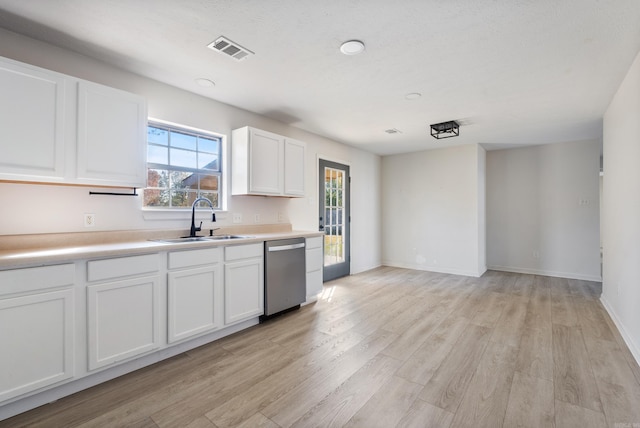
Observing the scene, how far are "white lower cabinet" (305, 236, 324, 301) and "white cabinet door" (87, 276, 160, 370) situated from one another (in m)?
1.78

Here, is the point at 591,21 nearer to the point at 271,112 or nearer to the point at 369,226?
the point at 271,112

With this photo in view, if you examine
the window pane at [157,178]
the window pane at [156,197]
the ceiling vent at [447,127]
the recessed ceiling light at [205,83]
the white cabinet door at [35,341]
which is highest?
the recessed ceiling light at [205,83]

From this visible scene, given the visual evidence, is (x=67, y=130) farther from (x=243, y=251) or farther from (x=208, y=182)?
(x=243, y=251)

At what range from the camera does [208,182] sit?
336 centimetres

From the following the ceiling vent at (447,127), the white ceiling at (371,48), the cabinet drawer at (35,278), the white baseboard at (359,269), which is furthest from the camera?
the white baseboard at (359,269)

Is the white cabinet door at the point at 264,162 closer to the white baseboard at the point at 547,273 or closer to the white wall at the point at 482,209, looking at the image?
Result: the white wall at the point at 482,209

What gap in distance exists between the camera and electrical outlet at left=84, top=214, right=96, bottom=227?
239 cm

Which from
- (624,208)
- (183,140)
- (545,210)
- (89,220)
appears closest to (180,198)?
(183,140)

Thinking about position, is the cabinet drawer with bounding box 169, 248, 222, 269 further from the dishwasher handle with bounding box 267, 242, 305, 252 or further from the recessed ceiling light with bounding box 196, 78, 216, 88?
the recessed ceiling light with bounding box 196, 78, 216, 88

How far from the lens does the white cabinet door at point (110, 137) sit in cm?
216

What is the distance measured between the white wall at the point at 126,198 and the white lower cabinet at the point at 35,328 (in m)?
0.67

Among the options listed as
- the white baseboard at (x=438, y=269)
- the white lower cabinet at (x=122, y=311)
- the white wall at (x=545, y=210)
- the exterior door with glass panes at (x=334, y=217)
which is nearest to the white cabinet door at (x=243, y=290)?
the white lower cabinet at (x=122, y=311)

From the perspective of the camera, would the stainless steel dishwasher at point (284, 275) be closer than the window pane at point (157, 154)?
No

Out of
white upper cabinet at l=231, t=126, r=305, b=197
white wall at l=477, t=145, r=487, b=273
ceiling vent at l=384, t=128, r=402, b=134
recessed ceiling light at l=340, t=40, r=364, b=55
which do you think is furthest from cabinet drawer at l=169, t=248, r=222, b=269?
white wall at l=477, t=145, r=487, b=273
